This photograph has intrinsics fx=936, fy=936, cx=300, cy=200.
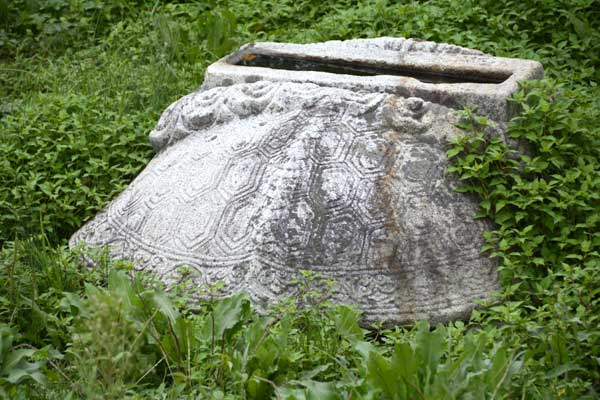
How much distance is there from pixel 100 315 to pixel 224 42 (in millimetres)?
4086

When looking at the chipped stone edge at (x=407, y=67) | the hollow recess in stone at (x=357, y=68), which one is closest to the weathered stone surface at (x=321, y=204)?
the chipped stone edge at (x=407, y=67)

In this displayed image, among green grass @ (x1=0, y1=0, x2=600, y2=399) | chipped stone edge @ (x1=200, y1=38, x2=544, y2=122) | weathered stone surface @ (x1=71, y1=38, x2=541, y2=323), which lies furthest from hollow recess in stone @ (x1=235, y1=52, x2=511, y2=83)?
green grass @ (x1=0, y1=0, x2=600, y2=399)

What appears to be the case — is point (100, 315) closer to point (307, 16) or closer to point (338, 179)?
point (338, 179)

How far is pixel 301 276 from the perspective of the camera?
12.1 ft

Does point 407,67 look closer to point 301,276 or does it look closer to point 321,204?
→ point 321,204

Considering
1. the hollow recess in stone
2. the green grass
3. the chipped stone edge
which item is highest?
the chipped stone edge

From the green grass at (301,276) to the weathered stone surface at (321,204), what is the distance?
11 cm

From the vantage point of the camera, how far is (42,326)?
11.8ft

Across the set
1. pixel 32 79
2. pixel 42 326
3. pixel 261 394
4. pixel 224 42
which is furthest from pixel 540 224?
pixel 32 79

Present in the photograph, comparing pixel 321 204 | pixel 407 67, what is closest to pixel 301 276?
pixel 321 204

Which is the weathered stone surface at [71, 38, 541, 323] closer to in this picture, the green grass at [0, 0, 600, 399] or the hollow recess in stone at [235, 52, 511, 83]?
the green grass at [0, 0, 600, 399]

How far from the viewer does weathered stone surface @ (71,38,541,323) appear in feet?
12.2

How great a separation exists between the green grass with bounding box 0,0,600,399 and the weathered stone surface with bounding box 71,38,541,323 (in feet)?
0.37

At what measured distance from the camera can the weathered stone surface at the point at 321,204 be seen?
3717 millimetres
